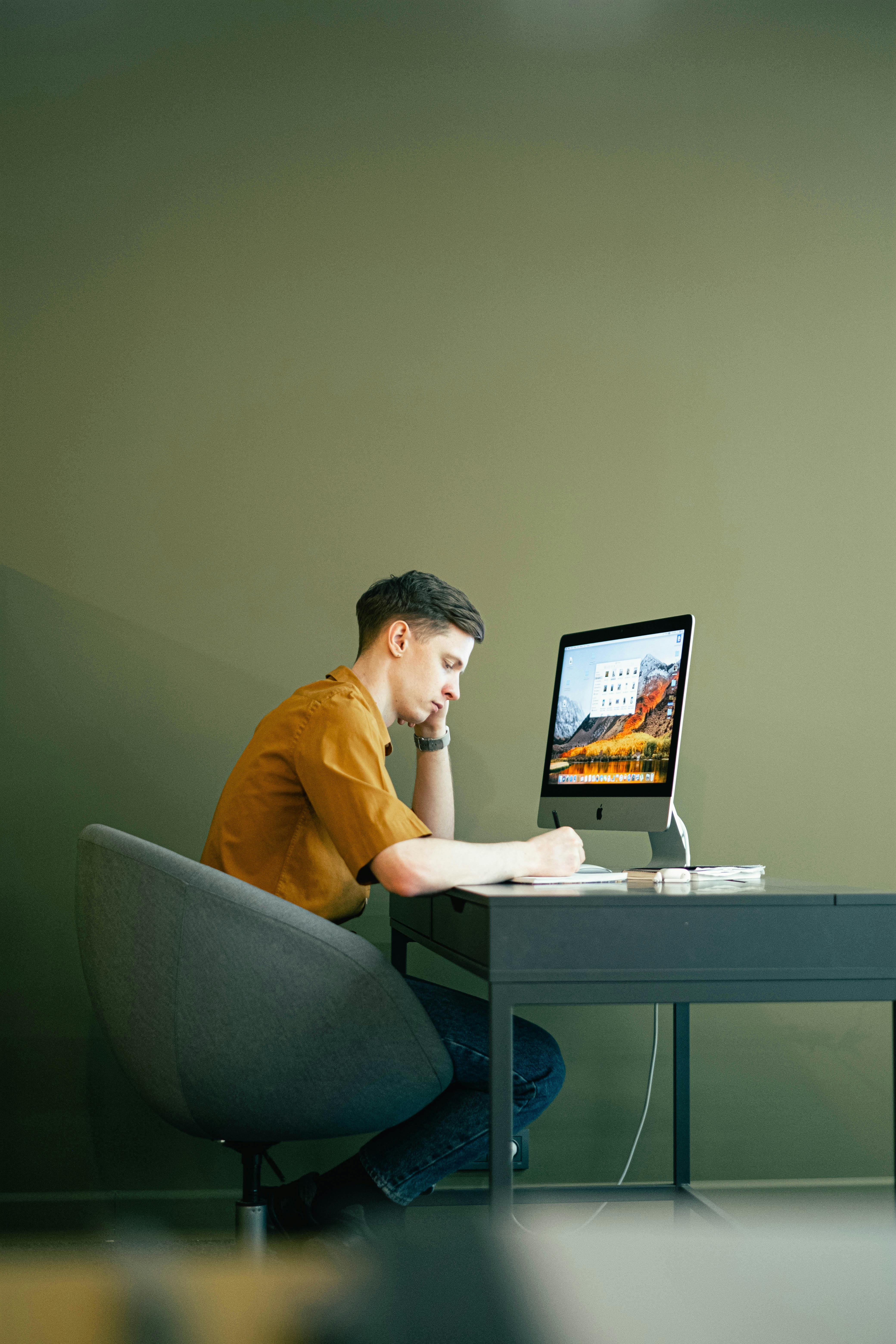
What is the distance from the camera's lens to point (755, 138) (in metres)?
2.61

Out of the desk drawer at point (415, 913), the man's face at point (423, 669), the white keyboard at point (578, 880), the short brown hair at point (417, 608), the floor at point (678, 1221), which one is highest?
the short brown hair at point (417, 608)

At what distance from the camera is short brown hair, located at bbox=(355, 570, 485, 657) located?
1.94 meters

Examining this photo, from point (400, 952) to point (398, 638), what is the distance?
0.74m

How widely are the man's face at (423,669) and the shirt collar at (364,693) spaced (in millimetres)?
58

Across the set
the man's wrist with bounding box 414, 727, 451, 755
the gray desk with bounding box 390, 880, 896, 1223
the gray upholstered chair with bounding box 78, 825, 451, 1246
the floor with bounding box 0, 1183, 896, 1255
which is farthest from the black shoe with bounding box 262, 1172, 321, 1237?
the floor with bounding box 0, 1183, 896, 1255

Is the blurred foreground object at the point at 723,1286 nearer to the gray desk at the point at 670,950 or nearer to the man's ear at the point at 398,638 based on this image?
the gray desk at the point at 670,950

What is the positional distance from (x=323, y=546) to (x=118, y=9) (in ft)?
4.32

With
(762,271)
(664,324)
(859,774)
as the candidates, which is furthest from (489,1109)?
(762,271)

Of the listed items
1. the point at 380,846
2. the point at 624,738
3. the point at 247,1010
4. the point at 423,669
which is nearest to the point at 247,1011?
the point at 247,1010

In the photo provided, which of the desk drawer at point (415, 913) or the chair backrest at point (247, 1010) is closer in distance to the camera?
the chair backrest at point (247, 1010)

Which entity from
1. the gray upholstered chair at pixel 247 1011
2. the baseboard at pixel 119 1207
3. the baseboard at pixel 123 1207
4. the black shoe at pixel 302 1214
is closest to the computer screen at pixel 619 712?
the gray upholstered chair at pixel 247 1011

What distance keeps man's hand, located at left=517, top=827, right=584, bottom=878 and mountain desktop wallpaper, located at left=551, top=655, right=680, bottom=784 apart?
0.94ft

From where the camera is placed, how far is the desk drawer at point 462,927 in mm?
1390

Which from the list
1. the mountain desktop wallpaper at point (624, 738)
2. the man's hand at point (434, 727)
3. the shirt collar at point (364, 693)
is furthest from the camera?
the man's hand at point (434, 727)
